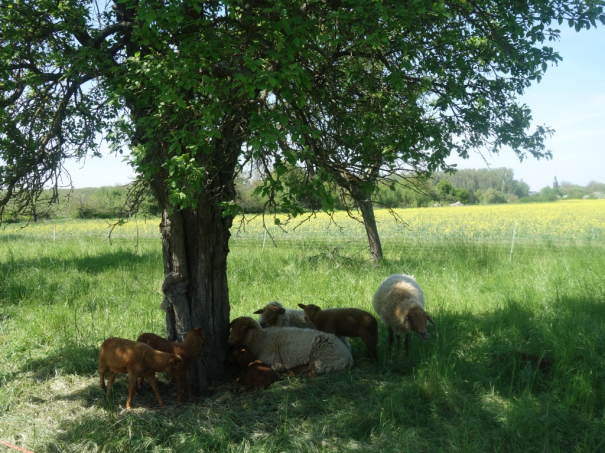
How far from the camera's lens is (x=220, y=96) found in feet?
15.1

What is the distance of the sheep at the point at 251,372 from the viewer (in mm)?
5527

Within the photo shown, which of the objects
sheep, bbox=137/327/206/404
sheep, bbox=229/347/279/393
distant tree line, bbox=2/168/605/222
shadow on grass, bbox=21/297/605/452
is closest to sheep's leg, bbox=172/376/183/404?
sheep, bbox=137/327/206/404

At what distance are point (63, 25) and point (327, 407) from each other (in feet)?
16.8

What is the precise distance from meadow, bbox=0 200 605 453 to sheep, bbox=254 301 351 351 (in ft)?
3.05

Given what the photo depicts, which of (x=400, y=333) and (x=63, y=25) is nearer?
(x=63, y=25)

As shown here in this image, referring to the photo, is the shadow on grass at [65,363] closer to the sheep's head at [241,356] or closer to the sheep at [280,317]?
the sheep's head at [241,356]

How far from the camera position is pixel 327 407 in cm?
493

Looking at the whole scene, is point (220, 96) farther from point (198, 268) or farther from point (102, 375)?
point (102, 375)

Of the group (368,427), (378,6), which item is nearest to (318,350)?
(368,427)

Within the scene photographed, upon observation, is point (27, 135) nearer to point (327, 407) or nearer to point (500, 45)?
point (327, 407)

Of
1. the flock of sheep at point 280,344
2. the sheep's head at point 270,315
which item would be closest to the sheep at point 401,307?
the flock of sheep at point 280,344

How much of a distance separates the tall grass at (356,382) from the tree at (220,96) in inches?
51.2

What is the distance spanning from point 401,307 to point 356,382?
1.47 metres

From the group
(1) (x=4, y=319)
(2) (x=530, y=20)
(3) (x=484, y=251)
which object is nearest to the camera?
(2) (x=530, y=20)
